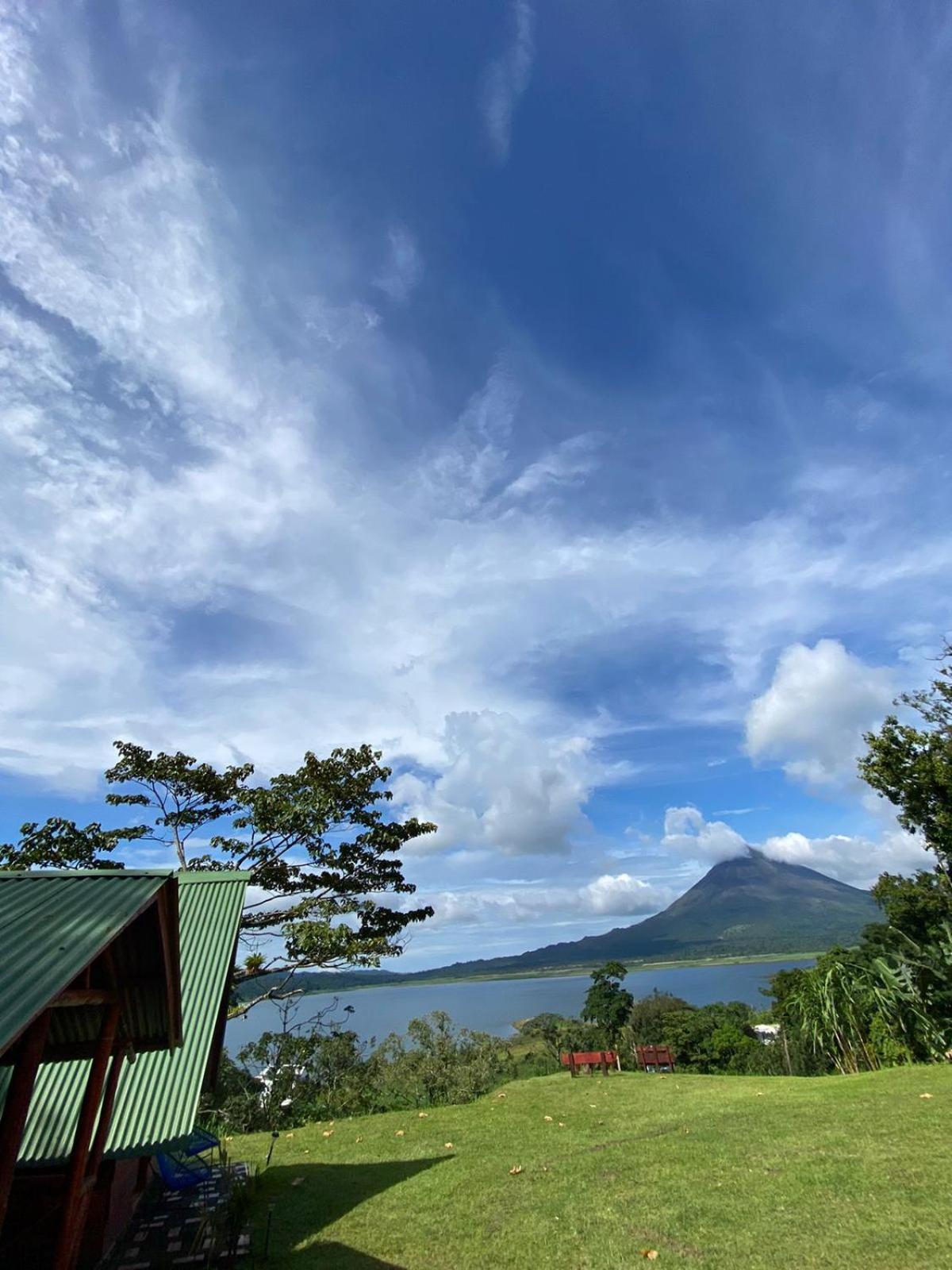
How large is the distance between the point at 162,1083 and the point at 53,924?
220 inches

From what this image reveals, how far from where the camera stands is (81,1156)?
4.95m

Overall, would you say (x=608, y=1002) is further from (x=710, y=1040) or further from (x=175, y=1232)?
(x=175, y=1232)

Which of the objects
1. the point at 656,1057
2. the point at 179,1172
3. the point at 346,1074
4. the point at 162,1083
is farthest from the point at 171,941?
the point at 656,1057

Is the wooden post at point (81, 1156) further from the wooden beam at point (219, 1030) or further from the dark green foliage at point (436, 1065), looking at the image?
the dark green foliage at point (436, 1065)

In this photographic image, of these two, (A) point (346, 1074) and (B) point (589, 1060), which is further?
(A) point (346, 1074)

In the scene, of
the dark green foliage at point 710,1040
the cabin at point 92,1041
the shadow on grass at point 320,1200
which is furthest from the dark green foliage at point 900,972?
the dark green foliage at point 710,1040

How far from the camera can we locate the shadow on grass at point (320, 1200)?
634 centimetres

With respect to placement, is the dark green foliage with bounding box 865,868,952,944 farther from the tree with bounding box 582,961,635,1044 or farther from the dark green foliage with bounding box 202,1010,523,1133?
the tree with bounding box 582,961,635,1044

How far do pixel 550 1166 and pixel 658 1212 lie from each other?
276 centimetres

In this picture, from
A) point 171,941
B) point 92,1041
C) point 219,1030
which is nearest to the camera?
point 171,941

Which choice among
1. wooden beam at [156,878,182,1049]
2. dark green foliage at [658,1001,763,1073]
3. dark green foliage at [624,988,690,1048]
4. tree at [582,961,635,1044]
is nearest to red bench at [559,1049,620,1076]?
wooden beam at [156,878,182,1049]

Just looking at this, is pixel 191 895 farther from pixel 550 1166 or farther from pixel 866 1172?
pixel 866 1172

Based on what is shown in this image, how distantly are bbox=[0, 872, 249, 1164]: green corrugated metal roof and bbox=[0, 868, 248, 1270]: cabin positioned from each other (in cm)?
2

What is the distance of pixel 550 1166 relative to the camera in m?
8.56
